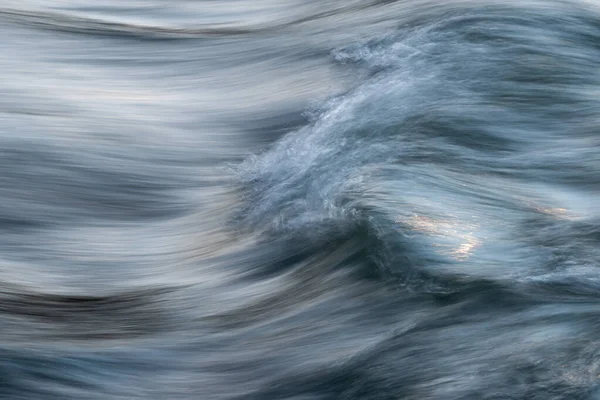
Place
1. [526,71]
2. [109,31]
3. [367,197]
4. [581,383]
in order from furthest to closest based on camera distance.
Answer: [109,31], [526,71], [367,197], [581,383]

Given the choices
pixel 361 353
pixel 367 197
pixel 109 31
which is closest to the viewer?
pixel 361 353

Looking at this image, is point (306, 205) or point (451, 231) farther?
point (306, 205)

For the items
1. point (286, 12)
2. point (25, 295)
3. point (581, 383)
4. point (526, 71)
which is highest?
point (286, 12)

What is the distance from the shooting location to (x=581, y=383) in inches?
119

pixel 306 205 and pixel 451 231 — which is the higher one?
pixel 306 205

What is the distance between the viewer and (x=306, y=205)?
171 inches

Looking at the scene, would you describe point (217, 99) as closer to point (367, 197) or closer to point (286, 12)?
point (286, 12)

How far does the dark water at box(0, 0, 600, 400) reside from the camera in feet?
11.1

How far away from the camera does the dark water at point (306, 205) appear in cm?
339

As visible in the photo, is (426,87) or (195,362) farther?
(426,87)

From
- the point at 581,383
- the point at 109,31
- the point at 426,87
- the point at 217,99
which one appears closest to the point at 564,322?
the point at 581,383

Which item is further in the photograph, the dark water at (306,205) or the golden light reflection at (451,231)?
the golden light reflection at (451,231)

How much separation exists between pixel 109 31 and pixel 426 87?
2.63 m

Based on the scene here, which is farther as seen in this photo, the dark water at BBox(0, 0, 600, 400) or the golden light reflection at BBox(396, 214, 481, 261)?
the golden light reflection at BBox(396, 214, 481, 261)
